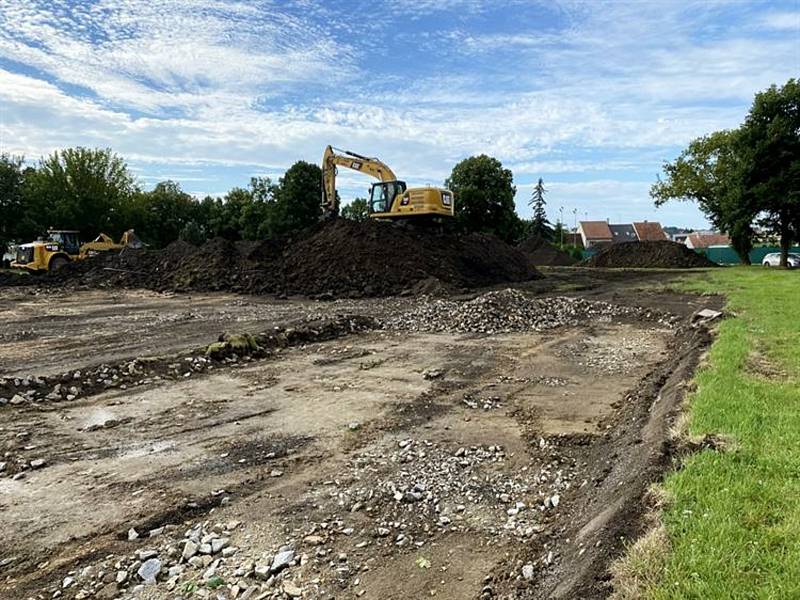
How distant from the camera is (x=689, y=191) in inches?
1526

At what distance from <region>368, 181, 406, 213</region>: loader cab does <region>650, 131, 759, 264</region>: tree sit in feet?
59.1

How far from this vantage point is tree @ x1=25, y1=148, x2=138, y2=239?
137ft

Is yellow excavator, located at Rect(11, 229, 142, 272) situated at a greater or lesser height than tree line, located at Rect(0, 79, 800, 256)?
lesser

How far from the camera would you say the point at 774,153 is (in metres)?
28.4

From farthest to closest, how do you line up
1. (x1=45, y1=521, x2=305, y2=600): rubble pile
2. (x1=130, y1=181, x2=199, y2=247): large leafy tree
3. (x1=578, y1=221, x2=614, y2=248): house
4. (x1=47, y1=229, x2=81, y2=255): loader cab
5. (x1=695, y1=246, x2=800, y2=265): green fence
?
(x1=578, y1=221, x2=614, y2=248): house
(x1=130, y1=181, x2=199, y2=247): large leafy tree
(x1=695, y1=246, x2=800, y2=265): green fence
(x1=47, y1=229, x2=81, y2=255): loader cab
(x1=45, y1=521, x2=305, y2=600): rubble pile

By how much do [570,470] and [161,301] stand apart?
54.5 ft

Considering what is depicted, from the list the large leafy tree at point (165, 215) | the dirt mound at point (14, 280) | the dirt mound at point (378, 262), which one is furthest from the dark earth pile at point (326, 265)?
the large leafy tree at point (165, 215)

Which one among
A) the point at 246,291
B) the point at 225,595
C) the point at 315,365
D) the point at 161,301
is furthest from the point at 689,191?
the point at 225,595

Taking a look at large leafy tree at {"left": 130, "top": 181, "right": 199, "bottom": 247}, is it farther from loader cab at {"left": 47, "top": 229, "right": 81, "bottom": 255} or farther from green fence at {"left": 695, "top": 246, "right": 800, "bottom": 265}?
green fence at {"left": 695, "top": 246, "right": 800, "bottom": 265}

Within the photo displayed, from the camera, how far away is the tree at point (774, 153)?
27.9 m

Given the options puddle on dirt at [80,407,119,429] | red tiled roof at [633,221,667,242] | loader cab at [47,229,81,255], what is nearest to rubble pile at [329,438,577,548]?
puddle on dirt at [80,407,119,429]

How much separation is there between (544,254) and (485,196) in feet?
20.4

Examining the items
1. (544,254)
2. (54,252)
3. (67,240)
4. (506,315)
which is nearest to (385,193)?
(506,315)

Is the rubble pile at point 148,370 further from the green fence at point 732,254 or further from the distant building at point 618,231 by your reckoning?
the distant building at point 618,231
